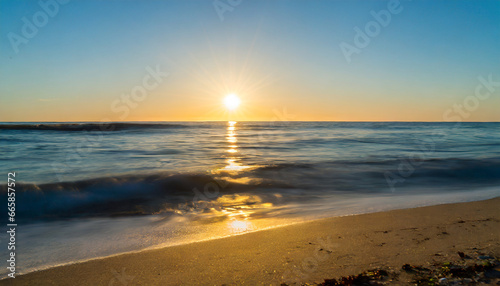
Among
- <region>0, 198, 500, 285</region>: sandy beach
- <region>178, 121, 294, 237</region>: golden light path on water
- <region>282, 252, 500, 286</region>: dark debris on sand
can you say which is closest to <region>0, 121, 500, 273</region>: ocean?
<region>178, 121, 294, 237</region>: golden light path on water

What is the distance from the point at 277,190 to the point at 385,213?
3583 mm

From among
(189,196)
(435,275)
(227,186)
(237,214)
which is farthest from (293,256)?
(227,186)

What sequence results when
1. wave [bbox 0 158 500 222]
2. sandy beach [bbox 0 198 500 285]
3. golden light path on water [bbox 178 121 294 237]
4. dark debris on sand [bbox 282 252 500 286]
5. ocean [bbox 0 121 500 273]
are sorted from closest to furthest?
dark debris on sand [bbox 282 252 500 286], sandy beach [bbox 0 198 500 285], ocean [bbox 0 121 500 273], golden light path on water [bbox 178 121 294 237], wave [bbox 0 158 500 222]

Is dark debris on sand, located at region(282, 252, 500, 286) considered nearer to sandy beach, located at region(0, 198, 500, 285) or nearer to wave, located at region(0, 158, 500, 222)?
sandy beach, located at region(0, 198, 500, 285)

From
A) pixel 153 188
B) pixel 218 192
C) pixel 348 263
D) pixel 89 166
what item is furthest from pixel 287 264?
pixel 89 166

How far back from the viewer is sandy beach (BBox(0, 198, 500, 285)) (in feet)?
9.08

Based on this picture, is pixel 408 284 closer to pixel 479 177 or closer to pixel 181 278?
pixel 181 278

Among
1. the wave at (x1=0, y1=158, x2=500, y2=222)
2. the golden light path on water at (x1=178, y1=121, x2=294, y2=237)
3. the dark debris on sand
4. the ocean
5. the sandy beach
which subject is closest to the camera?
the dark debris on sand

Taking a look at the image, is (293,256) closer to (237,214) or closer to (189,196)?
(237,214)

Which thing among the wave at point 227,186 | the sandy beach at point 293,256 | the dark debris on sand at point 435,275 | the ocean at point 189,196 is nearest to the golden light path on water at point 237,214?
the ocean at point 189,196

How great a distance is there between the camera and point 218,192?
7926mm

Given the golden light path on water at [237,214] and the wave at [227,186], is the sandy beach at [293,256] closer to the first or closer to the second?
the golden light path on water at [237,214]

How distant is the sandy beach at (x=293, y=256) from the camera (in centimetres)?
277

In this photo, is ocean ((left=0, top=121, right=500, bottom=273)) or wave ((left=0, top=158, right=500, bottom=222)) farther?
wave ((left=0, top=158, right=500, bottom=222))
